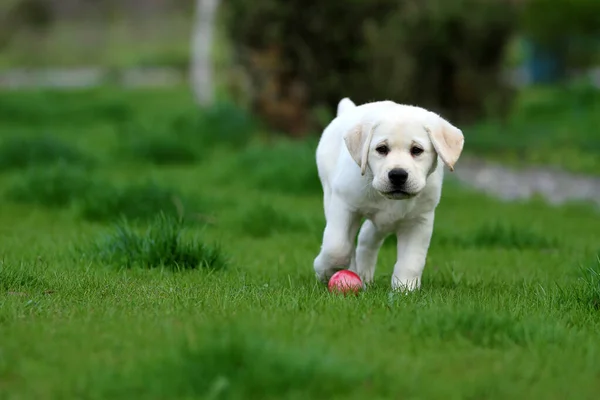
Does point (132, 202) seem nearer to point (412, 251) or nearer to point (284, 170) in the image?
point (284, 170)

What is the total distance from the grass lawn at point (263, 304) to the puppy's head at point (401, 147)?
21.9 inches

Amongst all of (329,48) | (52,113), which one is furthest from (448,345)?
(52,113)

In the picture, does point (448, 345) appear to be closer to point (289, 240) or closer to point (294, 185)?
point (289, 240)

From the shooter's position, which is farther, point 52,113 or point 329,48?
point 52,113

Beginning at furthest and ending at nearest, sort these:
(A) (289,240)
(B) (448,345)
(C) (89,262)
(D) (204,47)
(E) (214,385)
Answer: (D) (204,47)
(A) (289,240)
(C) (89,262)
(B) (448,345)
(E) (214,385)

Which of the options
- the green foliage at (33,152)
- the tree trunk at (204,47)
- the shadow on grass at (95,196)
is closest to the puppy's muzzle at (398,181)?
the shadow on grass at (95,196)

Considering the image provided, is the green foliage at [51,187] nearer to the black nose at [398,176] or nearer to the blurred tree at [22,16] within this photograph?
the black nose at [398,176]

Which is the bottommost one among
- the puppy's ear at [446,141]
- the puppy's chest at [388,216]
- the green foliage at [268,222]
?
the green foliage at [268,222]

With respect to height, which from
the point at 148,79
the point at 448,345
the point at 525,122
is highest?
the point at 448,345

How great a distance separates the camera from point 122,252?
5961mm

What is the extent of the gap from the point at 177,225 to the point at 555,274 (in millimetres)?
2357

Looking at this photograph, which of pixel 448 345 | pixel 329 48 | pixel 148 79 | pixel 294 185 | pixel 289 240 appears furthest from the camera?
pixel 148 79

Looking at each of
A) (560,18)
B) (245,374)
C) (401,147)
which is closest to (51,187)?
(401,147)

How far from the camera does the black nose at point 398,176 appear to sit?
15.9 feet
